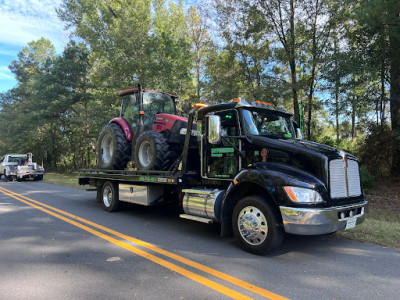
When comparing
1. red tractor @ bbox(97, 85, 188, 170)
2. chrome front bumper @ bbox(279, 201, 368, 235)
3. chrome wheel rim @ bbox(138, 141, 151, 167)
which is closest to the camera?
chrome front bumper @ bbox(279, 201, 368, 235)

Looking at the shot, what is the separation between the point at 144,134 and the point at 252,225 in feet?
12.6

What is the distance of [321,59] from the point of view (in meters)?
12.0

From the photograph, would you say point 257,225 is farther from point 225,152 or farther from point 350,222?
point 225,152

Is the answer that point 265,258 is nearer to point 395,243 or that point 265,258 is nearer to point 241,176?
point 241,176

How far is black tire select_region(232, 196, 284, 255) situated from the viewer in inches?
163

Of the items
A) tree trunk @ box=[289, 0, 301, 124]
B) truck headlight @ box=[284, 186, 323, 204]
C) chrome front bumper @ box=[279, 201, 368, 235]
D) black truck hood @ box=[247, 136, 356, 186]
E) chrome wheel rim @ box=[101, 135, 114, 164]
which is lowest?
chrome front bumper @ box=[279, 201, 368, 235]

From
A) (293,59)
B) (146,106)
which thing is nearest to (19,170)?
(146,106)

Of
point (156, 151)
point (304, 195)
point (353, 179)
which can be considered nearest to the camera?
point (304, 195)

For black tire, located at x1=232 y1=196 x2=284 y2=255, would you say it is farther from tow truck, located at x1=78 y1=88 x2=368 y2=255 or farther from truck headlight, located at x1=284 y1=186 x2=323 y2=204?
truck headlight, located at x1=284 y1=186 x2=323 y2=204

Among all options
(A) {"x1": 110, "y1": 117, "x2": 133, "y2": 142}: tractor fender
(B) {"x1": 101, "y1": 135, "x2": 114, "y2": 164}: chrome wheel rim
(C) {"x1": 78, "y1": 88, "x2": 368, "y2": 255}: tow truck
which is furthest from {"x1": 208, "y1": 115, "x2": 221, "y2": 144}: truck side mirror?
(B) {"x1": 101, "y1": 135, "x2": 114, "y2": 164}: chrome wheel rim

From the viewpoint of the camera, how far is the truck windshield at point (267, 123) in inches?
199

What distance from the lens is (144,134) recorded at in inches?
278

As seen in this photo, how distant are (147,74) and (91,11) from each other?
10.4m

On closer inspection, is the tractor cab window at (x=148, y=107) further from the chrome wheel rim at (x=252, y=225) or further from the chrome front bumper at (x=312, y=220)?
the chrome front bumper at (x=312, y=220)
